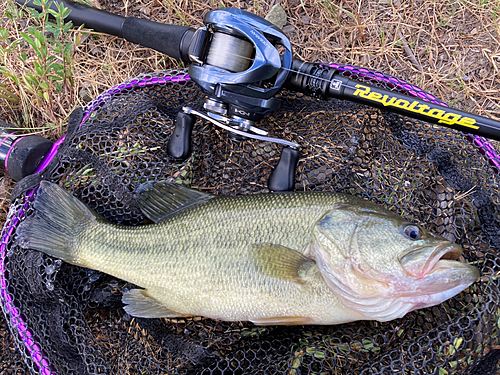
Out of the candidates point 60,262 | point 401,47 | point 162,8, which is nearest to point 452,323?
point 401,47

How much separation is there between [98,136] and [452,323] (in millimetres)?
2719

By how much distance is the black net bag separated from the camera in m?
2.36

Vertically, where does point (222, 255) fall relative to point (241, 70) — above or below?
below

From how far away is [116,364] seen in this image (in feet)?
8.38

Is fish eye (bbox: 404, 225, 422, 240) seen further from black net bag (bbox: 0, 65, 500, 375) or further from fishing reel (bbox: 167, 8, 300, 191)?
fishing reel (bbox: 167, 8, 300, 191)

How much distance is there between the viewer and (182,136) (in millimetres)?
2664

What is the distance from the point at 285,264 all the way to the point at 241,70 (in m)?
1.25

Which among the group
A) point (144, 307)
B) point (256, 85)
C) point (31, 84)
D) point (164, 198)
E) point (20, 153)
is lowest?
point (144, 307)

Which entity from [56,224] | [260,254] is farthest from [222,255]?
[56,224]

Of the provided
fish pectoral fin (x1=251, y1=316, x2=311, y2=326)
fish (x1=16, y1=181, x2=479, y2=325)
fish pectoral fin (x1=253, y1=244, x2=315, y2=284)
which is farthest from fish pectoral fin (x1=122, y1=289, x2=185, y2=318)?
fish pectoral fin (x1=253, y1=244, x2=315, y2=284)

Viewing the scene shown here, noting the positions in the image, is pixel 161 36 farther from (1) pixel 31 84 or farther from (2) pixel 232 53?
(1) pixel 31 84

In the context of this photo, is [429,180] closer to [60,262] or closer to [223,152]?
[223,152]

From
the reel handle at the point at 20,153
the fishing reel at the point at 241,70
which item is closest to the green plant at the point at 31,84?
the reel handle at the point at 20,153

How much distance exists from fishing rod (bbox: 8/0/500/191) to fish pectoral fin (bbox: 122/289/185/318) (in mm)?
991
